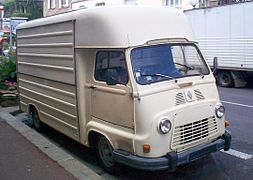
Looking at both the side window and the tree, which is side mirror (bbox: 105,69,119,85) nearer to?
the side window

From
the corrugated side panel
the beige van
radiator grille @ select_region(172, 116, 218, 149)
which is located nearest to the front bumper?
the beige van

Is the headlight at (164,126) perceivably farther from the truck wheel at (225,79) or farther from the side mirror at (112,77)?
the truck wheel at (225,79)

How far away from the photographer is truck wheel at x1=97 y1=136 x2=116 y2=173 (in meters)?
5.81

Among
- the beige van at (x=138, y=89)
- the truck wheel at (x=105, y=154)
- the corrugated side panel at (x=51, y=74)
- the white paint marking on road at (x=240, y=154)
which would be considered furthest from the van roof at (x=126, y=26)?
the white paint marking on road at (x=240, y=154)

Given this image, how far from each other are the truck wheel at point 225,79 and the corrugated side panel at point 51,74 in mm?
9610

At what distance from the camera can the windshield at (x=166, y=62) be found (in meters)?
5.45

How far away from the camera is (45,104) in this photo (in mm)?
7938

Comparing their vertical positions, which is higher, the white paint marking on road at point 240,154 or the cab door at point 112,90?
the cab door at point 112,90

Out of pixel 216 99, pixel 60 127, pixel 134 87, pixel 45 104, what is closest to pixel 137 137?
pixel 134 87

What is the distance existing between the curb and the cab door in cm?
81

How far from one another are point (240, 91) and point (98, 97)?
398 inches

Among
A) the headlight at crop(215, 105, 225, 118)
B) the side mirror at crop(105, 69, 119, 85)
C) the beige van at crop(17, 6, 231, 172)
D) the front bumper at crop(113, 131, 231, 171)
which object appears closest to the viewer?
the front bumper at crop(113, 131, 231, 171)

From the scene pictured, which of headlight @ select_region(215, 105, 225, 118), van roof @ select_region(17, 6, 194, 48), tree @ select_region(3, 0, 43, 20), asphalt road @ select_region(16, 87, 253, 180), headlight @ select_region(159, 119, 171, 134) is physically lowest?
asphalt road @ select_region(16, 87, 253, 180)

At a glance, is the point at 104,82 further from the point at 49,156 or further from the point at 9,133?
the point at 9,133
